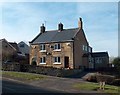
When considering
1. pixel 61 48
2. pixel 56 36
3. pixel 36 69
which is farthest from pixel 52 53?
pixel 36 69

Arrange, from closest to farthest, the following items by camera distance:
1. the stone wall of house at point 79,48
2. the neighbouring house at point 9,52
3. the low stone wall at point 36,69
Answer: the low stone wall at point 36,69
the stone wall of house at point 79,48
the neighbouring house at point 9,52

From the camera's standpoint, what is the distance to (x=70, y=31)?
58.6 m

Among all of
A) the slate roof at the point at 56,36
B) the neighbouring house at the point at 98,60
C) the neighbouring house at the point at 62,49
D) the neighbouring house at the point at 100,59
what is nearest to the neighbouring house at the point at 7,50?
the slate roof at the point at 56,36

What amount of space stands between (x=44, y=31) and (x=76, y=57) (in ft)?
38.9

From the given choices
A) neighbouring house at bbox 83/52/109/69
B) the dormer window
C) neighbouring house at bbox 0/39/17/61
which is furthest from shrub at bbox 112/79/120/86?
neighbouring house at bbox 0/39/17/61

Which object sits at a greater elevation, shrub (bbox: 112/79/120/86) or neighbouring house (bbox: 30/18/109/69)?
neighbouring house (bbox: 30/18/109/69)

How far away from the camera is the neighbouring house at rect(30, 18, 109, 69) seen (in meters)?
54.9

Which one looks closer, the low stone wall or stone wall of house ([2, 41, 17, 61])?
the low stone wall

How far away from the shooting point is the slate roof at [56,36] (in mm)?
56450

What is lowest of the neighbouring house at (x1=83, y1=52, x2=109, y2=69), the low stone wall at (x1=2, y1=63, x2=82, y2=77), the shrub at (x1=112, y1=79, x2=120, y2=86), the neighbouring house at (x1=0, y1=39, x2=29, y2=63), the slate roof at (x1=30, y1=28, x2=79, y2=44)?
the shrub at (x1=112, y1=79, x2=120, y2=86)

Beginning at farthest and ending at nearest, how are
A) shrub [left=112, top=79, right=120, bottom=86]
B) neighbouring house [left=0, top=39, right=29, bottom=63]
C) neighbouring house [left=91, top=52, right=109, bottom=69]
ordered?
neighbouring house [left=0, top=39, right=29, bottom=63] → neighbouring house [left=91, top=52, right=109, bottom=69] → shrub [left=112, top=79, right=120, bottom=86]

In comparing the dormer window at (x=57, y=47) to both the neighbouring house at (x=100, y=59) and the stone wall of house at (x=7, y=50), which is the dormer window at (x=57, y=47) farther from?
the stone wall of house at (x=7, y=50)

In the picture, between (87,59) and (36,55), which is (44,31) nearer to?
(36,55)

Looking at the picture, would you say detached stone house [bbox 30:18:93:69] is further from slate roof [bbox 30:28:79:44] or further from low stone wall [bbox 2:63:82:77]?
low stone wall [bbox 2:63:82:77]
